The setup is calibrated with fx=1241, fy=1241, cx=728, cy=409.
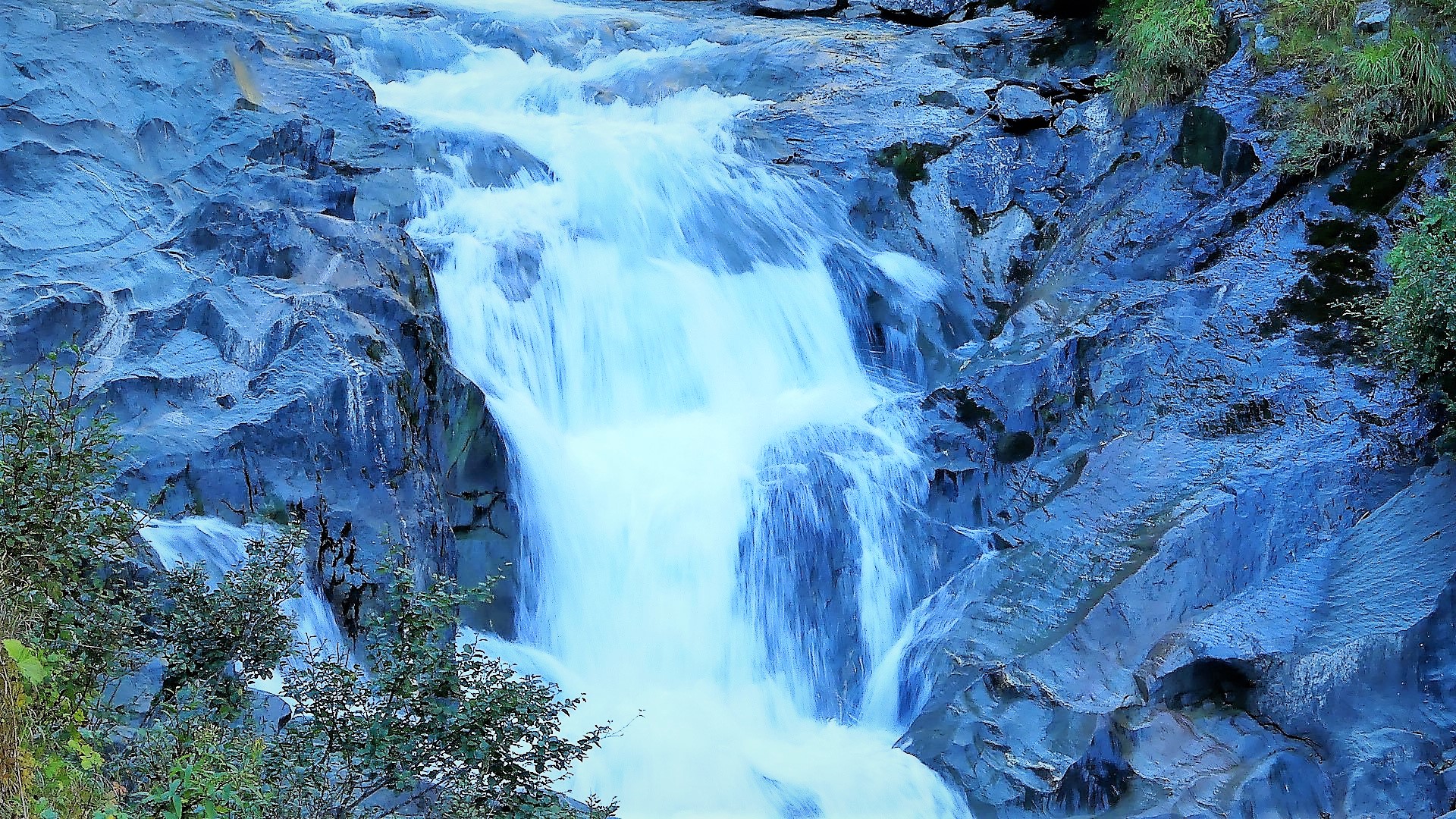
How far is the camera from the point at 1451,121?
920 cm

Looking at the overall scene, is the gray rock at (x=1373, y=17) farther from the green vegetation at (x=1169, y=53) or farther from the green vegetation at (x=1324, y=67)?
the green vegetation at (x=1169, y=53)

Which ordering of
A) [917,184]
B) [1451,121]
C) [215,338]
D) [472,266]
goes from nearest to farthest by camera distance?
1. [215,338]
2. [1451,121]
3. [472,266]
4. [917,184]

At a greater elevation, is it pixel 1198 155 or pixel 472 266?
pixel 1198 155

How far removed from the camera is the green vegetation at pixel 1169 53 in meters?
10.9

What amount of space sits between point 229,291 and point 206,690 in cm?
402

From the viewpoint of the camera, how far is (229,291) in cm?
788

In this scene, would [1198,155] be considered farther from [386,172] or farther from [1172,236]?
[386,172]

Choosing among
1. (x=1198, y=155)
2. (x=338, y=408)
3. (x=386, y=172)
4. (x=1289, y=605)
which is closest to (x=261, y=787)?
(x=338, y=408)

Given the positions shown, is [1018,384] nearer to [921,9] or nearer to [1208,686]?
[1208,686]

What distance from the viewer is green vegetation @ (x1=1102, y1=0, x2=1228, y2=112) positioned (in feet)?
35.8

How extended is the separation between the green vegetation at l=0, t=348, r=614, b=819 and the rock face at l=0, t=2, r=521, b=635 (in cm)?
227

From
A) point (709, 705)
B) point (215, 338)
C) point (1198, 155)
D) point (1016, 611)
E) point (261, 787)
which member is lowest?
point (709, 705)

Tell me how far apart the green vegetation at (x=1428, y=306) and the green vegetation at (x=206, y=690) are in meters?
5.83

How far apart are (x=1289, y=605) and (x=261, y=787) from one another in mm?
5632
